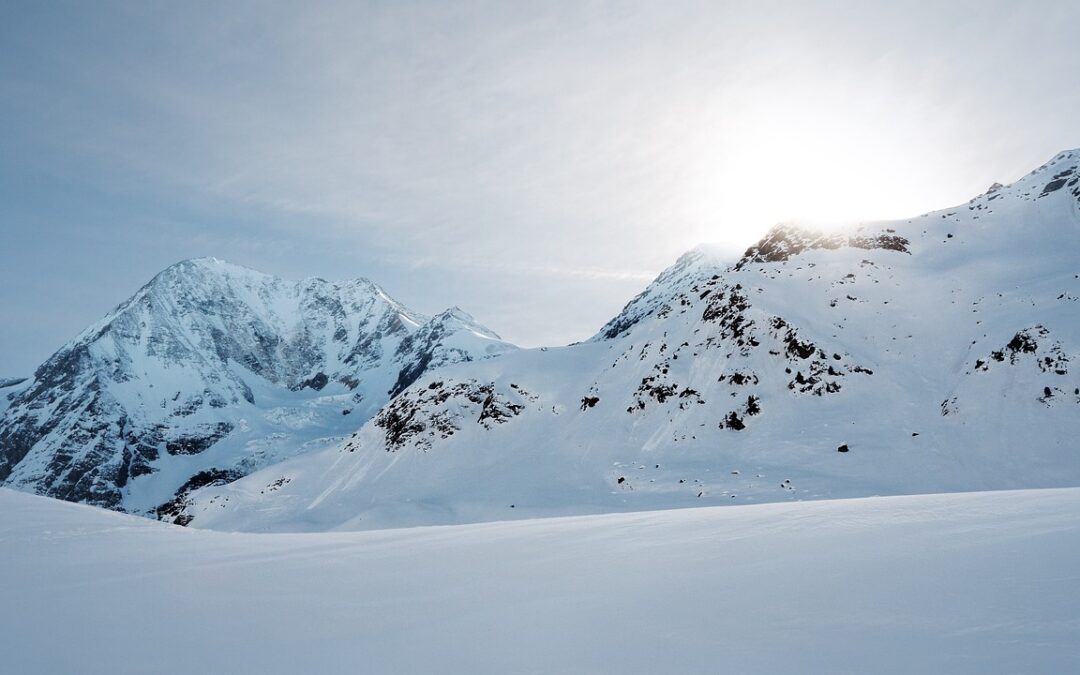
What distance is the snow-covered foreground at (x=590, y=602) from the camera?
314 cm

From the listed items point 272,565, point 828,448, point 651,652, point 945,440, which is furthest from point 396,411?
point 651,652

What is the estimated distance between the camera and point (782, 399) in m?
35.3

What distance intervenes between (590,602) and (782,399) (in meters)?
34.8

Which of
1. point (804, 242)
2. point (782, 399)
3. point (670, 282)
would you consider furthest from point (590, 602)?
point (670, 282)

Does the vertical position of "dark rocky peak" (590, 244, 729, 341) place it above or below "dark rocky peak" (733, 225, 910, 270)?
above

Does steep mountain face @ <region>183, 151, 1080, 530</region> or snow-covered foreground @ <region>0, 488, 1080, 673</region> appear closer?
snow-covered foreground @ <region>0, 488, 1080, 673</region>

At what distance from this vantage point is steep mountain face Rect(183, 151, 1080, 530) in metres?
27.3

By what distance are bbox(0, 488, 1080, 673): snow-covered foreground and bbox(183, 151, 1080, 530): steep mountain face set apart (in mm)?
23069

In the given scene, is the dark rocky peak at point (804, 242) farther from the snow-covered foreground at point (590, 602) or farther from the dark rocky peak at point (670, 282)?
the dark rocky peak at point (670, 282)

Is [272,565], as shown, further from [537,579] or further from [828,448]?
[828,448]

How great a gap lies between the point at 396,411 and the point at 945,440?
45.4m

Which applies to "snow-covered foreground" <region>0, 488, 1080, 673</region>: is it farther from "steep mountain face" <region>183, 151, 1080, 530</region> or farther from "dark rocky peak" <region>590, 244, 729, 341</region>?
"dark rocky peak" <region>590, 244, 729, 341</region>

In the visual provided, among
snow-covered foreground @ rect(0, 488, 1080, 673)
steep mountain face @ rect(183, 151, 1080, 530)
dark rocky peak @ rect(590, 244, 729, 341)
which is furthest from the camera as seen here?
dark rocky peak @ rect(590, 244, 729, 341)

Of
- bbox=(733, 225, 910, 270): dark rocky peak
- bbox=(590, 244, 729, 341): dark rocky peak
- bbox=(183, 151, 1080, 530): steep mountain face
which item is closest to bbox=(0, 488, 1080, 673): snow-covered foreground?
bbox=(183, 151, 1080, 530): steep mountain face
